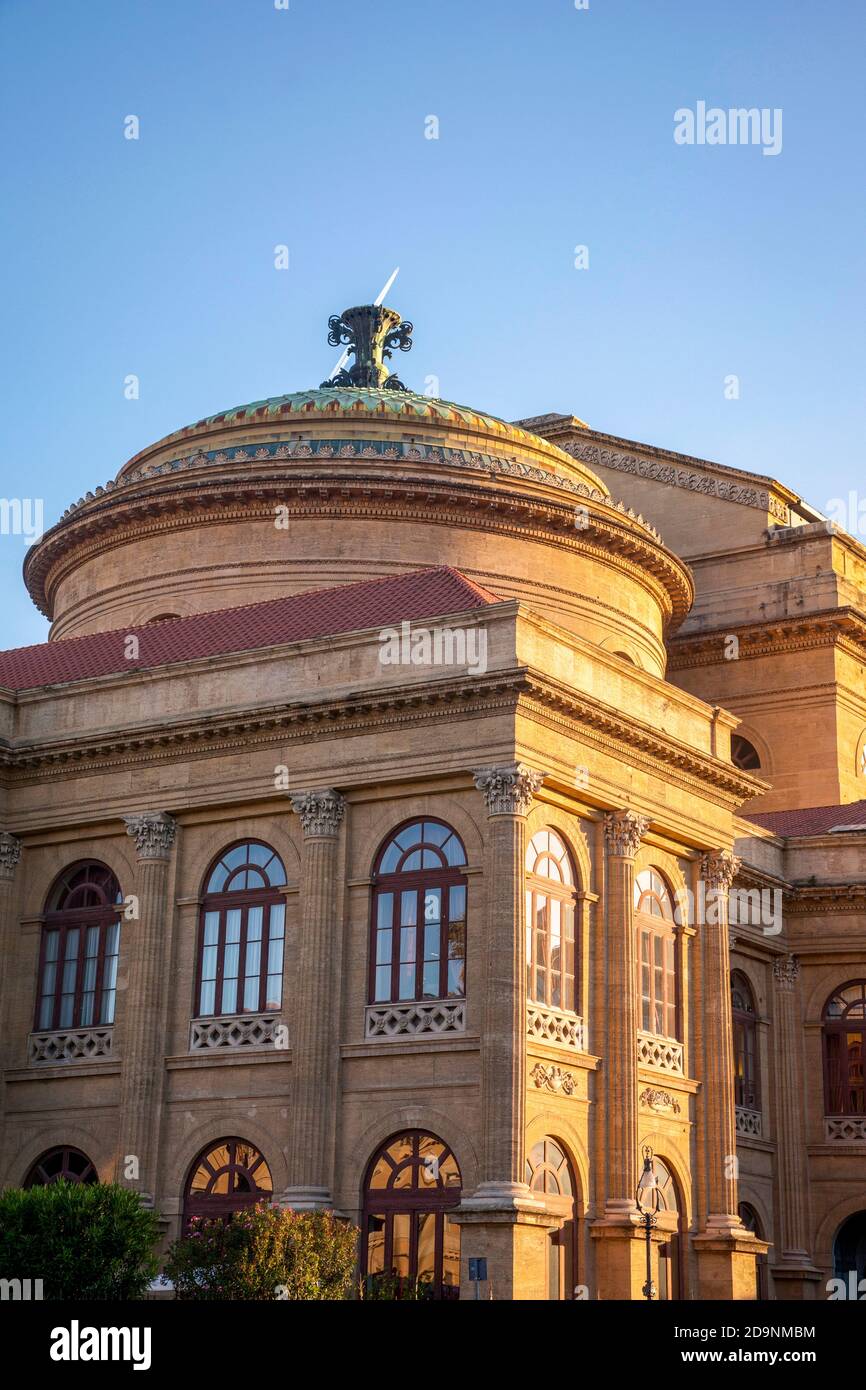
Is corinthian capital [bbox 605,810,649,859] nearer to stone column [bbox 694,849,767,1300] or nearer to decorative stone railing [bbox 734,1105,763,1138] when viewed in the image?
stone column [bbox 694,849,767,1300]

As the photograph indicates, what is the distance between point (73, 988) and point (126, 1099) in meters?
2.80

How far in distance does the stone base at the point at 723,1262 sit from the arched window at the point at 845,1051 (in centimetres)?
718

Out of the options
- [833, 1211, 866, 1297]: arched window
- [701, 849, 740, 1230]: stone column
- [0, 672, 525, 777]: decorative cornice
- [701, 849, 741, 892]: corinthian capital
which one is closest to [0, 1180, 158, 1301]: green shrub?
[0, 672, 525, 777]: decorative cornice

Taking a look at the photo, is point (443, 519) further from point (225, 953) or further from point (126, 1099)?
point (126, 1099)

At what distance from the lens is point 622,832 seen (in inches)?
1259

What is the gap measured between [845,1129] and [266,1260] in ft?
56.7

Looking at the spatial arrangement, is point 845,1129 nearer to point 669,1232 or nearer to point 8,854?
point 669,1232

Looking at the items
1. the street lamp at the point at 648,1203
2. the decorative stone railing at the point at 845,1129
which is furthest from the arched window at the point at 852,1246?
the street lamp at the point at 648,1203

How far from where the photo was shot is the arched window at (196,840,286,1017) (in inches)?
1238

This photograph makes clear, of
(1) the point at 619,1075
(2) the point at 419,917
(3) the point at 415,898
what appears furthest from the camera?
(1) the point at 619,1075

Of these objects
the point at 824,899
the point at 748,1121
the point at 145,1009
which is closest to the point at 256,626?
the point at 145,1009

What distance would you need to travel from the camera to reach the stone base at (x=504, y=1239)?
27047 mm
